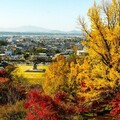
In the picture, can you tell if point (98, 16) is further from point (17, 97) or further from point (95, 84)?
point (17, 97)

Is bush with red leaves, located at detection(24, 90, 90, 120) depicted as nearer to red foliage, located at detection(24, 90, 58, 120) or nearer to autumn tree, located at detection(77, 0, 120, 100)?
red foliage, located at detection(24, 90, 58, 120)

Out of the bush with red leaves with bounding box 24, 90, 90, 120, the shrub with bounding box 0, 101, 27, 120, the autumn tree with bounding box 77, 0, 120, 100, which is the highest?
the autumn tree with bounding box 77, 0, 120, 100

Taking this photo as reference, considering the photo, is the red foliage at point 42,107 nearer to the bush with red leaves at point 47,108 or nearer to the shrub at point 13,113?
the bush with red leaves at point 47,108

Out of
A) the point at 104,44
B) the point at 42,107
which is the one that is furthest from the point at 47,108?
the point at 104,44

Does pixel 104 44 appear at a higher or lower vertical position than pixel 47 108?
higher

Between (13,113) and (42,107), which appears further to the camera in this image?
(13,113)

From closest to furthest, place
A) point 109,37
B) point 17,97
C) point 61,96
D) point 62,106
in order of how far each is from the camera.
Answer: point 109,37, point 62,106, point 61,96, point 17,97

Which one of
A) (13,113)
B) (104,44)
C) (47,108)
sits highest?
(104,44)

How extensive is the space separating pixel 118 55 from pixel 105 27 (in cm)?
142

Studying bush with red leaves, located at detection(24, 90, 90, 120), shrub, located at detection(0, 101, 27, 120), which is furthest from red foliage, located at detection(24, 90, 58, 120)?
shrub, located at detection(0, 101, 27, 120)

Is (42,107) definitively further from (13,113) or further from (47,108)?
(13,113)

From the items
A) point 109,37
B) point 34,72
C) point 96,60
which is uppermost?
point 109,37

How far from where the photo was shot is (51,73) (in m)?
29.8

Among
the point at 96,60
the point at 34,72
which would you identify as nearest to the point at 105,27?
the point at 96,60
